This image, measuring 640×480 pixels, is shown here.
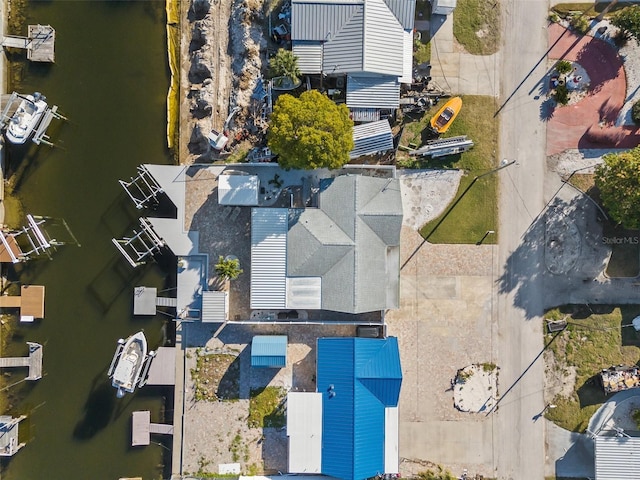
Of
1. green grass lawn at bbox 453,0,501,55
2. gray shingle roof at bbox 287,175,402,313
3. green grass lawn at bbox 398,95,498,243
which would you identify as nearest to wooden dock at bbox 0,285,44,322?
gray shingle roof at bbox 287,175,402,313

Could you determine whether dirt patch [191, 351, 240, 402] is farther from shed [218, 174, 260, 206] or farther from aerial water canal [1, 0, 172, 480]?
shed [218, 174, 260, 206]

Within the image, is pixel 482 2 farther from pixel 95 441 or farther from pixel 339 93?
pixel 95 441

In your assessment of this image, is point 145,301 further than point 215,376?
Yes

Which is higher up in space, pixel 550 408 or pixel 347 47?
pixel 347 47

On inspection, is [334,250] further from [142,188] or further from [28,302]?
[28,302]

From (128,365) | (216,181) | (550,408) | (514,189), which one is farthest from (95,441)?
(514,189)

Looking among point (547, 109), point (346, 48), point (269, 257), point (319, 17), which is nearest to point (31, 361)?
point (269, 257)
